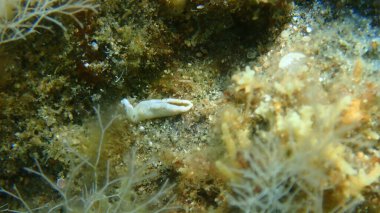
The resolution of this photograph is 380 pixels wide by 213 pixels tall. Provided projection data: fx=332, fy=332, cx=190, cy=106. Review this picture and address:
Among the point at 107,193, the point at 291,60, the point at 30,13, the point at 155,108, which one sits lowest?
the point at 107,193

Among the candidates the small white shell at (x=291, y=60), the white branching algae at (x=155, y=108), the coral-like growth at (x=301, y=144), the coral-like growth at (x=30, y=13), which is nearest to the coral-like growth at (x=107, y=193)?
the white branching algae at (x=155, y=108)

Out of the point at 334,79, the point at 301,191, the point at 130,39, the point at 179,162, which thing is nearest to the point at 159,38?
the point at 130,39

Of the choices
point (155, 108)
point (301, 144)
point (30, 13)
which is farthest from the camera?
point (155, 108)

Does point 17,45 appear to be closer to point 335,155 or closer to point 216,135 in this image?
point 216,135

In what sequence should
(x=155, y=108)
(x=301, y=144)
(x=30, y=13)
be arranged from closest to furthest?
(x=301, y=144) < (x=30, y=13) < (x=155, y=108)

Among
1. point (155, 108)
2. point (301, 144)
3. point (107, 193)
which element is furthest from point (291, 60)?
point (107, 193)

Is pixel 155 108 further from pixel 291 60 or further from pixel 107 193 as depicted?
pixel 291 60

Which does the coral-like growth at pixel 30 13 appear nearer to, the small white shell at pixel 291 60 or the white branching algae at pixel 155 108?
the white branching algae at pixel 155 108
